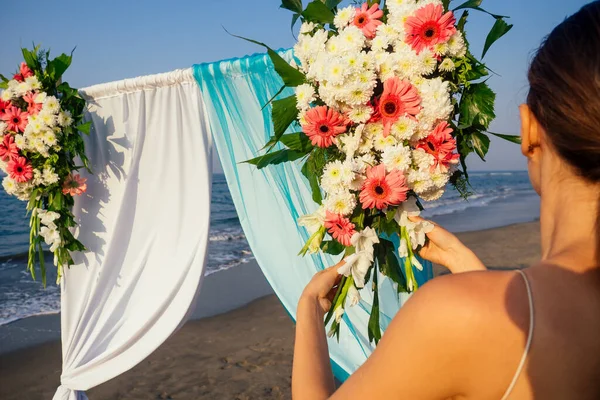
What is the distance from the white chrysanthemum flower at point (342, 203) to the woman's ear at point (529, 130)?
0.81 m

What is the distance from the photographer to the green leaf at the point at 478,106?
1883mm

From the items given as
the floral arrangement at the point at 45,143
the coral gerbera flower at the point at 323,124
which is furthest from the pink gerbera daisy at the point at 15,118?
the coral gerbera flower at the point at 323,124

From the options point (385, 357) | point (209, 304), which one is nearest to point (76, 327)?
point (385, 357)

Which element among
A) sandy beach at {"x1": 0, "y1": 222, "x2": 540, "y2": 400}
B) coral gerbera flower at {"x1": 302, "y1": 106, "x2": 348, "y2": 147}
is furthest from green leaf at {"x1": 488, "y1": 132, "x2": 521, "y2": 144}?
sandy beach at {"x1": 0, "y1": 222, "x2": 540, "y2": 400}

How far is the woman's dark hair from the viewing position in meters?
0.83

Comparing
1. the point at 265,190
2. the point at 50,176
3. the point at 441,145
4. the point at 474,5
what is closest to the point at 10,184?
the point at 50,176

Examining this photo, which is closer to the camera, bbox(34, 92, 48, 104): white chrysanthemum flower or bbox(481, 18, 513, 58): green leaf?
bbox(481, 18, 513, 58): green leaf

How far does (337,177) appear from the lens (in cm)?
179

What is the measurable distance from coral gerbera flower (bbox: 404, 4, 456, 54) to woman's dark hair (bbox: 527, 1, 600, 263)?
2.98 ft

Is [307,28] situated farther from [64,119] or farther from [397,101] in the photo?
[64,119]

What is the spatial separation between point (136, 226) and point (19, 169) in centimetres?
82

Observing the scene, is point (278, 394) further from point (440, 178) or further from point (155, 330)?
point (440, 178)

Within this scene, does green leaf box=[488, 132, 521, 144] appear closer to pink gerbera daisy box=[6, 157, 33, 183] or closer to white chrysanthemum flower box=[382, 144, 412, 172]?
white chrysanthemum flower box=[382, 144, 412, 172]

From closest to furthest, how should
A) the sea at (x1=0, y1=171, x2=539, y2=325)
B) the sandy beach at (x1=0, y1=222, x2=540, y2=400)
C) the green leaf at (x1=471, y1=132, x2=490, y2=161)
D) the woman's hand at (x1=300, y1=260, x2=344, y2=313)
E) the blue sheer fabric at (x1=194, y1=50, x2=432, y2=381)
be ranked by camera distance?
the woman's hand at (x1=300, y1=260, x2=344, y2=313), the green leaf at (x1=471, y1=132, x2=490, y2=161), the blue sheer fabric at (x1=194, y1=50, x2=432, y2=381), the sandy beach at (x1=0, y1=222, x2=540, y2=400), the sea at (x1=0, y1=171, x2=539, y2=325)
